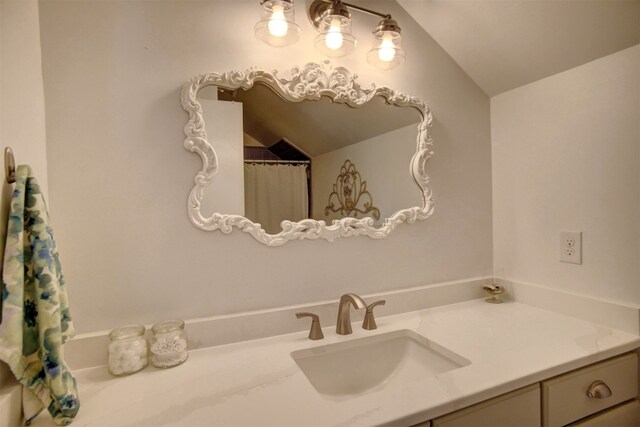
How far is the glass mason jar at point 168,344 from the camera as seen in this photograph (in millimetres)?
924

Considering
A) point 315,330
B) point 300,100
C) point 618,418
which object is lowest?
point 618,418

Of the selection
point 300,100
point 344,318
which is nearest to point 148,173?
point 300,100

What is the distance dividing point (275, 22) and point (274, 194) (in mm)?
552

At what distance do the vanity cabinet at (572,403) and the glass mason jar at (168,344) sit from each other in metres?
0.67

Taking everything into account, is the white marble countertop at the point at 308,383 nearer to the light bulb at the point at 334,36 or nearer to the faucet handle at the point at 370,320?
the faucet handle at the point at 370,320

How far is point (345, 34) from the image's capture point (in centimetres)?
114

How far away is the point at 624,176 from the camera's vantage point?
110 centimetres

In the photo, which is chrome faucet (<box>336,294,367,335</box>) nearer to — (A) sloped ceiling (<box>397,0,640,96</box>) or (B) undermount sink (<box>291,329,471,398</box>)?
(B) undermount sink (<box>291,329,471,398</box>)

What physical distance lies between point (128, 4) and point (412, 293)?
4.57 ft

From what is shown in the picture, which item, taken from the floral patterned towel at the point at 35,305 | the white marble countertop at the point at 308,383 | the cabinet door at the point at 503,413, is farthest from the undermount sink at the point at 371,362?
the floral patterned towel at the point at 35,305

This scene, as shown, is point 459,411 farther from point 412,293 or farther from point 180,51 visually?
point 180,51

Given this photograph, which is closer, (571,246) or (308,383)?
(308,383)

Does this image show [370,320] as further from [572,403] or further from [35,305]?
[35,305]

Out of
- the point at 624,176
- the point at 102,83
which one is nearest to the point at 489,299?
the point at 624,176
